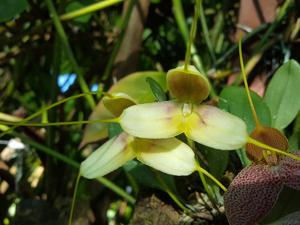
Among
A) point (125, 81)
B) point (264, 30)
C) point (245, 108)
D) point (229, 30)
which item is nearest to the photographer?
point (245, 108)

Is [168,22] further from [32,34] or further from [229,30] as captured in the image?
[32,34]

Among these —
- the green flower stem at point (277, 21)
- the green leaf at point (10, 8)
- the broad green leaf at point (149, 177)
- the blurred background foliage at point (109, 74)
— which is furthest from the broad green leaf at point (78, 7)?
the broad green leaf at point (149, 177)

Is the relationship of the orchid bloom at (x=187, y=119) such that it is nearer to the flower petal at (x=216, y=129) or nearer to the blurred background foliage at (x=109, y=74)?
the flower petal at (x=216, y=129)

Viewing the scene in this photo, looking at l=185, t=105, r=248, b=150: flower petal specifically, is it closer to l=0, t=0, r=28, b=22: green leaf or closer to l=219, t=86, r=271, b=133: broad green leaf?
l=219, t=86, r=271, b=133: broad green leaf

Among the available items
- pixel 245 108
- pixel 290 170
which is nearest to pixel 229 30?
pixel 245 108

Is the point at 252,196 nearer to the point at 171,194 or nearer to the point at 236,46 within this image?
the point at 171,194

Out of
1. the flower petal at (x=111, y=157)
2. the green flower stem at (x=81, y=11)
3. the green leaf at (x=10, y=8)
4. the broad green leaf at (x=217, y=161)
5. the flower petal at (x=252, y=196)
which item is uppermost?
the green leaf at (x=10, y=8)

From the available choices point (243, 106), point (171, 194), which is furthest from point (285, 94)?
point (171, 194)
